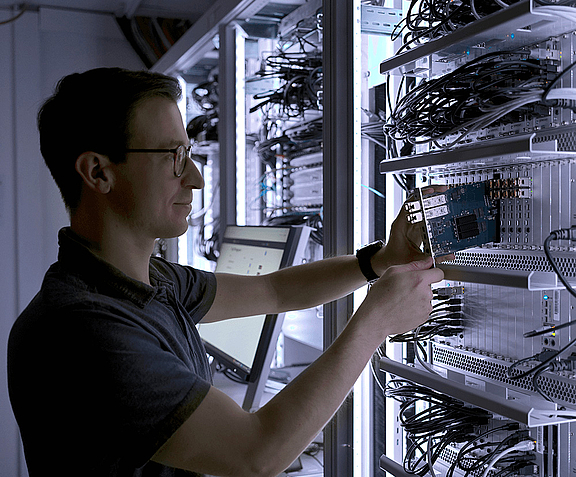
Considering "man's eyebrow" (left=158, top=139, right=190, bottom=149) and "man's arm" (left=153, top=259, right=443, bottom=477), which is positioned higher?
"man's eyebrow" (left=158, top=139, right=190, bottom=149)

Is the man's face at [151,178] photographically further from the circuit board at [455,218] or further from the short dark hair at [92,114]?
the circuit board at [455,218]

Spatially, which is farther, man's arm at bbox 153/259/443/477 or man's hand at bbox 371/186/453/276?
man's hand at bbox 371/186/453/276

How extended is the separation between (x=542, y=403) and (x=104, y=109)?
960 millimetres

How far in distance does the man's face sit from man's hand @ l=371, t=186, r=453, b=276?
47cm

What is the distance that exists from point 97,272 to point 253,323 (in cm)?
96

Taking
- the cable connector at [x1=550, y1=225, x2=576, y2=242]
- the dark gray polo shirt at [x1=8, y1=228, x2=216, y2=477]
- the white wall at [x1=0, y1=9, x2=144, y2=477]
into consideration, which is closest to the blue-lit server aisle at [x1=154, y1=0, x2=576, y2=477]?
the cable connector at [x1=550, y1=225, x2=576, y2=242]

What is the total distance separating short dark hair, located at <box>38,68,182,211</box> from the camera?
1.04 metres

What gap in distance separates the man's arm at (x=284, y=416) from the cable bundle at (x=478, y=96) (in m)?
0.37

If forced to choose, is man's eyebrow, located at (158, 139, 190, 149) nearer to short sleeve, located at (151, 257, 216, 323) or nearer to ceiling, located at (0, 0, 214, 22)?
short sleeve, located at (151, 257, 216, 323)

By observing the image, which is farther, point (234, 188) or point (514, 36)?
point (234, 188)

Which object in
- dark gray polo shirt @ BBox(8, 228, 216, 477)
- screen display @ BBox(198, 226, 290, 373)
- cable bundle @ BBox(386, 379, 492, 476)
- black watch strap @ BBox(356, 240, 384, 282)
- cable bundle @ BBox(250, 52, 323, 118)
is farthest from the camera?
cable bundle @ BBox(250, 52, 323, 118)

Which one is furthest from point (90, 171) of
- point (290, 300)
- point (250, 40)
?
point (250, 40)

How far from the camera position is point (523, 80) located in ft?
3.54

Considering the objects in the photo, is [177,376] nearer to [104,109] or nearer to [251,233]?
[104,109]
